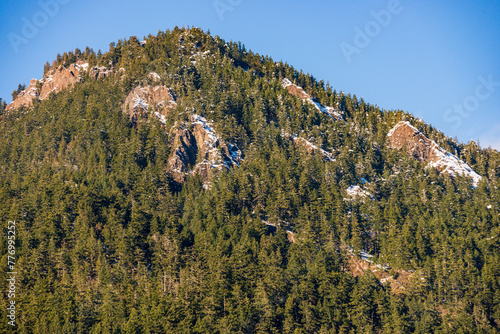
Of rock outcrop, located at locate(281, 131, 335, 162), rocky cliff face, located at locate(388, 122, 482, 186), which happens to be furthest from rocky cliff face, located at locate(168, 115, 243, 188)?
rocky cliff face, located at locate(388, 122, 482, 186)

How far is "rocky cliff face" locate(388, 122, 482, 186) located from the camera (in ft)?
575

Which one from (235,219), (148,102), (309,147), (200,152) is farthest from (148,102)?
(235,219)

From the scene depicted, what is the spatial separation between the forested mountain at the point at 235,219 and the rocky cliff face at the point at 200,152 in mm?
524

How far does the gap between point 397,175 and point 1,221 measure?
123 m

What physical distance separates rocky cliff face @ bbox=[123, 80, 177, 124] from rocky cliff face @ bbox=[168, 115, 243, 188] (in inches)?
576

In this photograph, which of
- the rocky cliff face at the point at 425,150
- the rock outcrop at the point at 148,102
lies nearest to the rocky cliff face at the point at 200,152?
the rock outcrop at the point at 148,102

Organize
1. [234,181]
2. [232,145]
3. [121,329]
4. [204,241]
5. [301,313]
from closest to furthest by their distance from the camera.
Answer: [121,329], [301,313], [204,241], [234,181], [232,145]

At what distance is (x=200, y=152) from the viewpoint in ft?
524

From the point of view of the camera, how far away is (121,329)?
272 feet

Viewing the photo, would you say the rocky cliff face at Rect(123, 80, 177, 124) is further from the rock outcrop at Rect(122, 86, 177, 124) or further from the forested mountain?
the forested mountain

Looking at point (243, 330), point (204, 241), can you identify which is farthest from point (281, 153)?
point (243, 330)

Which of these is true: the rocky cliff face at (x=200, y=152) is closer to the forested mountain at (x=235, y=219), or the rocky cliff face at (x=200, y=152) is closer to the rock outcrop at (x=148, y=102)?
the forested mountain at (x=235, y=219)

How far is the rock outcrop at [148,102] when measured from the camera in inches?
7042

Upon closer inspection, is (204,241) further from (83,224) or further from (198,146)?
(198,146)
